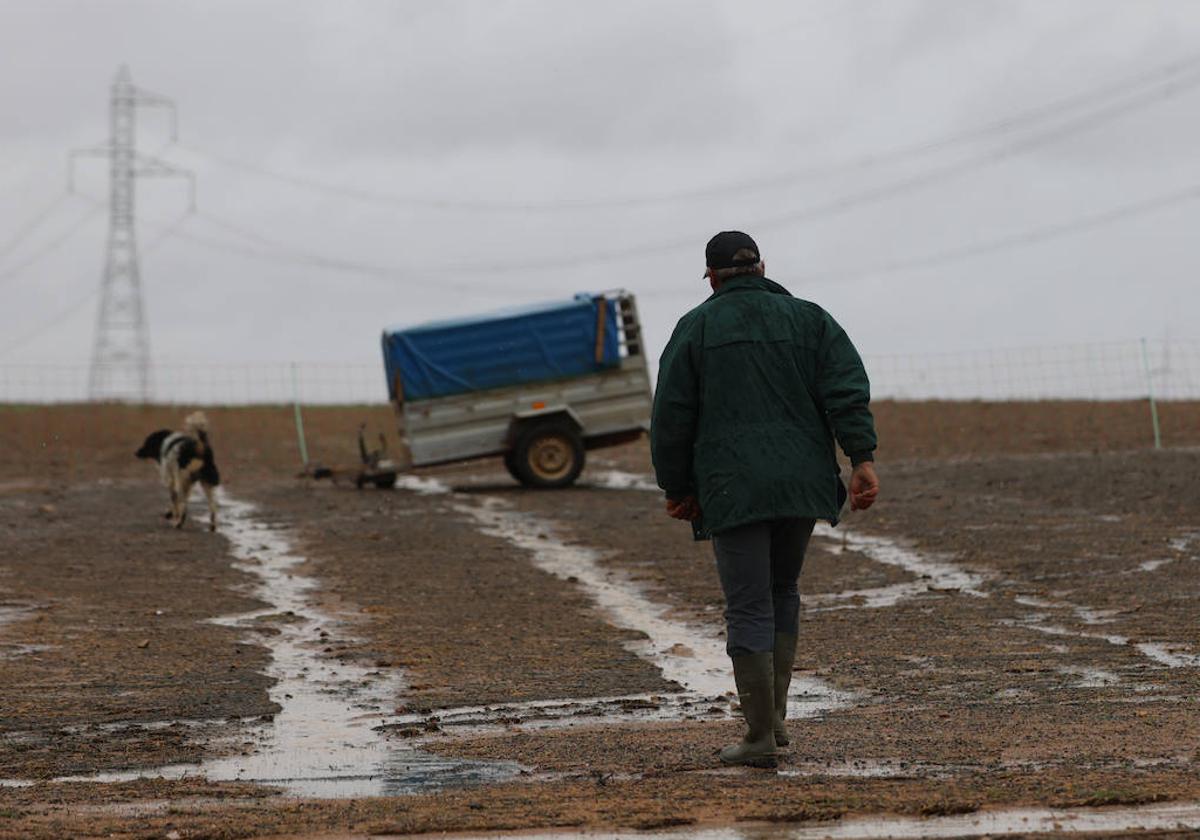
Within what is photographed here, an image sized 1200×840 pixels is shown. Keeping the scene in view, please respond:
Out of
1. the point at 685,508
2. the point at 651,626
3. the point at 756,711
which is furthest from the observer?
the point at 651,626

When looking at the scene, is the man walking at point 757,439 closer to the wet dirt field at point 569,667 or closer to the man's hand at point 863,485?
the man's hand at point 863,485

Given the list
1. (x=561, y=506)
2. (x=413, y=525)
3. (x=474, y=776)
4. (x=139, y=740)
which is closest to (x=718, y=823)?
(x=474, y=776)

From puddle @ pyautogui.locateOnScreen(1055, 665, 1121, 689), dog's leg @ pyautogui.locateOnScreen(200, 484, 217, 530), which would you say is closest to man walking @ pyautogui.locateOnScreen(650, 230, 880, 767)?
puddle @ pyautogui.locateOnScreen(1055, 665, 1121, 689)

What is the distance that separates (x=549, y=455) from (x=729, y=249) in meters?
19.3

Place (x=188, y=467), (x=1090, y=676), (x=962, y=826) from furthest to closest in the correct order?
(x=188, y=467)
(x=1090, y=676)
(x=962, y=826)

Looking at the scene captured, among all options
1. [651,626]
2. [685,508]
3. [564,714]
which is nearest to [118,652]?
[651,626]

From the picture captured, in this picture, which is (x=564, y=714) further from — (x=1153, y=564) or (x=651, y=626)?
(x=1153, y=564)

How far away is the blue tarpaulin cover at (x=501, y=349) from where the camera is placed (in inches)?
1023

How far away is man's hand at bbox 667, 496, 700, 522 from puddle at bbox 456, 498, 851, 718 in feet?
4.72

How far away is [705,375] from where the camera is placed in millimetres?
6703

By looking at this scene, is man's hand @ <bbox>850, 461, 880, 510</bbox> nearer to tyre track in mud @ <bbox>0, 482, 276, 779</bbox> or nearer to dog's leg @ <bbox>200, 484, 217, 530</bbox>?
tyre track in mud @ <bbox>0, 482, 276, 779</bbox>

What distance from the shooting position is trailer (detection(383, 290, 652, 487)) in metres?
26.0

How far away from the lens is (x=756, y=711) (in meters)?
6.47

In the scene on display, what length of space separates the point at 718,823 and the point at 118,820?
1808mm
